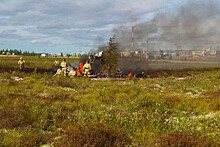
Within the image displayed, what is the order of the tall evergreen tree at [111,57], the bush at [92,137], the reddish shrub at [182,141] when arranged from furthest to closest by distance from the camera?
the tall evergreen tree at [111,57]
the bush at [92,137]
the reddish shrub at [182,141]

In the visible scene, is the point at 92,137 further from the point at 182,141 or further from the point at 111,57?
the point at 111,57

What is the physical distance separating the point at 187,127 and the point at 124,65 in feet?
91.5

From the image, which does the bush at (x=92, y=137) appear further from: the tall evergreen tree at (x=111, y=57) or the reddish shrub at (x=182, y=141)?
the tall evergreen tree at (x=111, y=57)

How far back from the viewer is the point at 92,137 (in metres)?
5.19

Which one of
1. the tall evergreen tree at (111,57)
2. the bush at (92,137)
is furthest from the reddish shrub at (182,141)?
the tall evergreen tree at (111,57)

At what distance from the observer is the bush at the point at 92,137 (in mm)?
5066

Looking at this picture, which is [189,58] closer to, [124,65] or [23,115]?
[124,65]

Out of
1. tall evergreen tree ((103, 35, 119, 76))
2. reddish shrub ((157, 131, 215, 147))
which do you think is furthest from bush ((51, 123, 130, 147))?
tall evergreen tree ((103, 35, 119, 76))

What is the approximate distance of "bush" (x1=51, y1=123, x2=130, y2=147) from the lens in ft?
16.6

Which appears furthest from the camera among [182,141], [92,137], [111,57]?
[111,57]

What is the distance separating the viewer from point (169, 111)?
29.7 ft

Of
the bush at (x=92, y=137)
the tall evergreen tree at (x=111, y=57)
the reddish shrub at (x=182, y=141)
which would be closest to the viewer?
the reddish shrub at (x=182, y=141)

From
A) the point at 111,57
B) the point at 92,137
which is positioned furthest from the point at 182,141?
the point at 111,57

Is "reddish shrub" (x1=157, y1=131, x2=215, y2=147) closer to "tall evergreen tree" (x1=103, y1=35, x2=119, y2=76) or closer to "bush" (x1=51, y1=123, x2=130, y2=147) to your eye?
"bush" (x1=51, y1=123, x2=130, y2=147)
